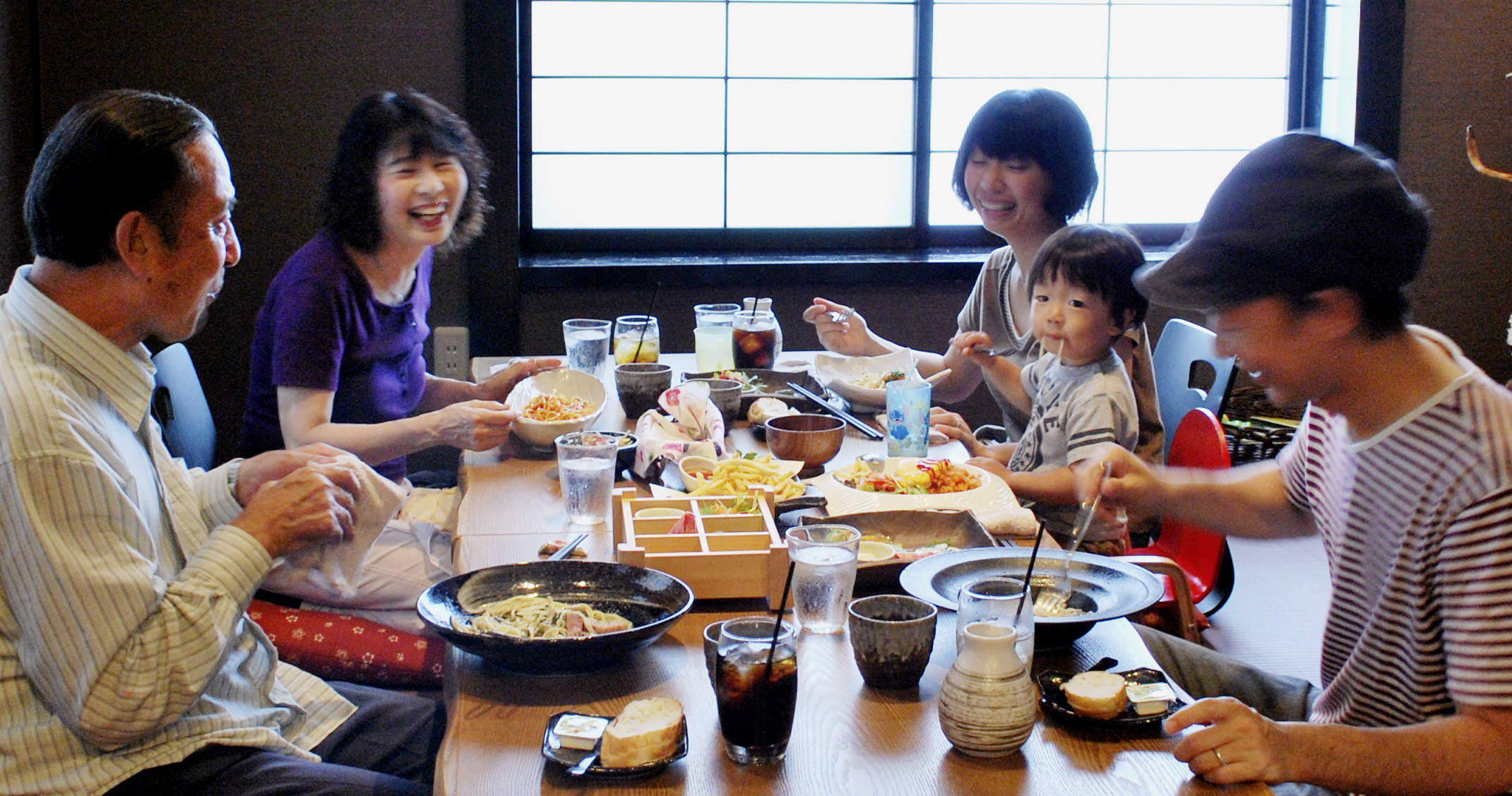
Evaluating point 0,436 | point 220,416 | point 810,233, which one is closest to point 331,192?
point 0,436

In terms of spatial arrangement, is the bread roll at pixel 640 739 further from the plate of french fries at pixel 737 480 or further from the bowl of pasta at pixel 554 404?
the bowl of pasta at pixel 554 404

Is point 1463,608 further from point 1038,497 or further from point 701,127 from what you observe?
point 701,127

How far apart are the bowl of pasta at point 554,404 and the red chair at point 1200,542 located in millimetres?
1032

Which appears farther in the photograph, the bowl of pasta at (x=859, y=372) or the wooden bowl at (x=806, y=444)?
the bowl of pasta at (x=859, y=372)

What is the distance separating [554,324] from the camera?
4.16 m

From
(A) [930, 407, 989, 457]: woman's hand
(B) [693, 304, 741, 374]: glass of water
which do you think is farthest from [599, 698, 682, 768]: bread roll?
(B) [693, 304, 741, 374]: glass of water

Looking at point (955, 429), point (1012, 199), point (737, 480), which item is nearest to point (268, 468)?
point (737, 480)

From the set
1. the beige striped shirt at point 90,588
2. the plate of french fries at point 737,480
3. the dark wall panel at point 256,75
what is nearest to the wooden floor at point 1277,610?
the plate of french fries at point 737,480

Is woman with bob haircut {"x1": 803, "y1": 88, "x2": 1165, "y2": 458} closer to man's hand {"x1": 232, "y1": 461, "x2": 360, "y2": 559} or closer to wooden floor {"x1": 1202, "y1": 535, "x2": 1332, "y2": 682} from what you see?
wooden floor {"x1": 1202, "y1": 535, "x2": 1332, "y2": 682}

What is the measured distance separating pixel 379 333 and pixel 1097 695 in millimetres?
1760

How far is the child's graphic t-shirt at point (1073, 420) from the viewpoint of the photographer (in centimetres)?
227

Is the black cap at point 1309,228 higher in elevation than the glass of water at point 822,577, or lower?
higher

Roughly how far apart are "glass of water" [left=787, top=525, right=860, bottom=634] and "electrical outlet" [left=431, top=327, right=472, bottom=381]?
2780 millimetres

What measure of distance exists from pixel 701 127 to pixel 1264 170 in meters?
3.27
